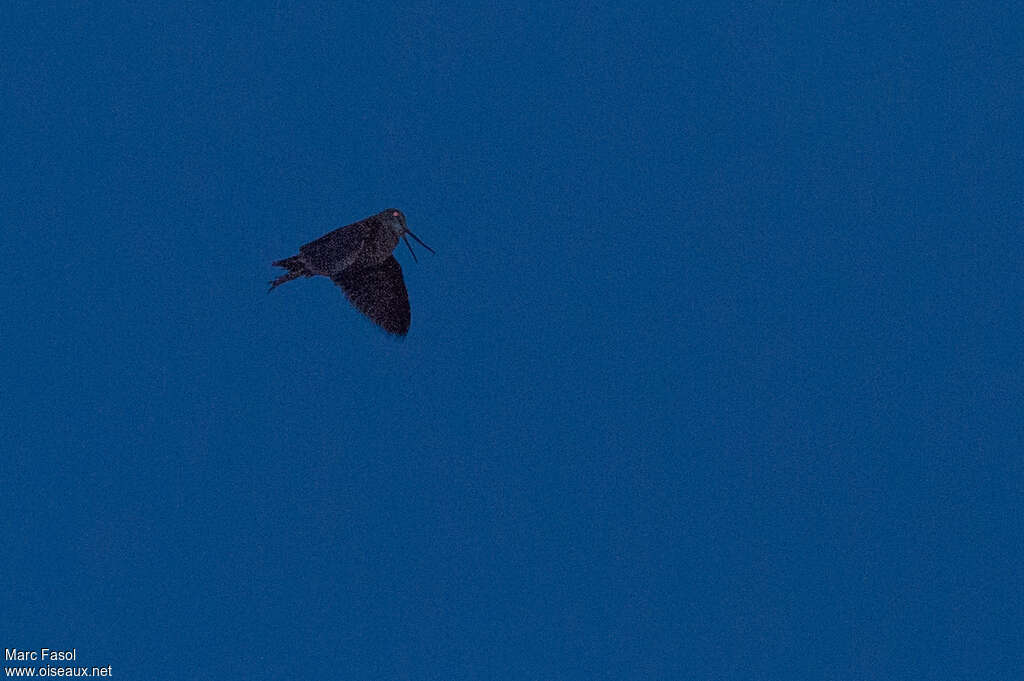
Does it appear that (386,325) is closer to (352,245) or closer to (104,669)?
(352,245)

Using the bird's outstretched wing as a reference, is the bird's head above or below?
above

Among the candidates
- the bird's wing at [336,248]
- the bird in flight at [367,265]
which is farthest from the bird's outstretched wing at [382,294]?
the bird's wing at [336,248]

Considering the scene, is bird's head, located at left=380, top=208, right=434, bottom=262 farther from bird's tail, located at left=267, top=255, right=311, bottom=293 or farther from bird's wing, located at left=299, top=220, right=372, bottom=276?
bird's tail, located at left=267, top=255, right=311, bottom=293

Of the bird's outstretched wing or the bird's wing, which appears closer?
the bird's wing

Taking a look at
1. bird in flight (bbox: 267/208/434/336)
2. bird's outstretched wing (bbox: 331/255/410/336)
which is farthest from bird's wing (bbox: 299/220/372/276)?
bird's outstretched wing (bbox: 331/255/410/336)

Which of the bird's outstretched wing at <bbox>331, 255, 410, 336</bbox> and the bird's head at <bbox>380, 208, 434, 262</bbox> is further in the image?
the bird's outstretched wing at <bbox>331, 255, 410, 336</bbox>

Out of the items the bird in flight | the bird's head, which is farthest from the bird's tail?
the bird's head

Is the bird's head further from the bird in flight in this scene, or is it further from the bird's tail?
the bird's tail
